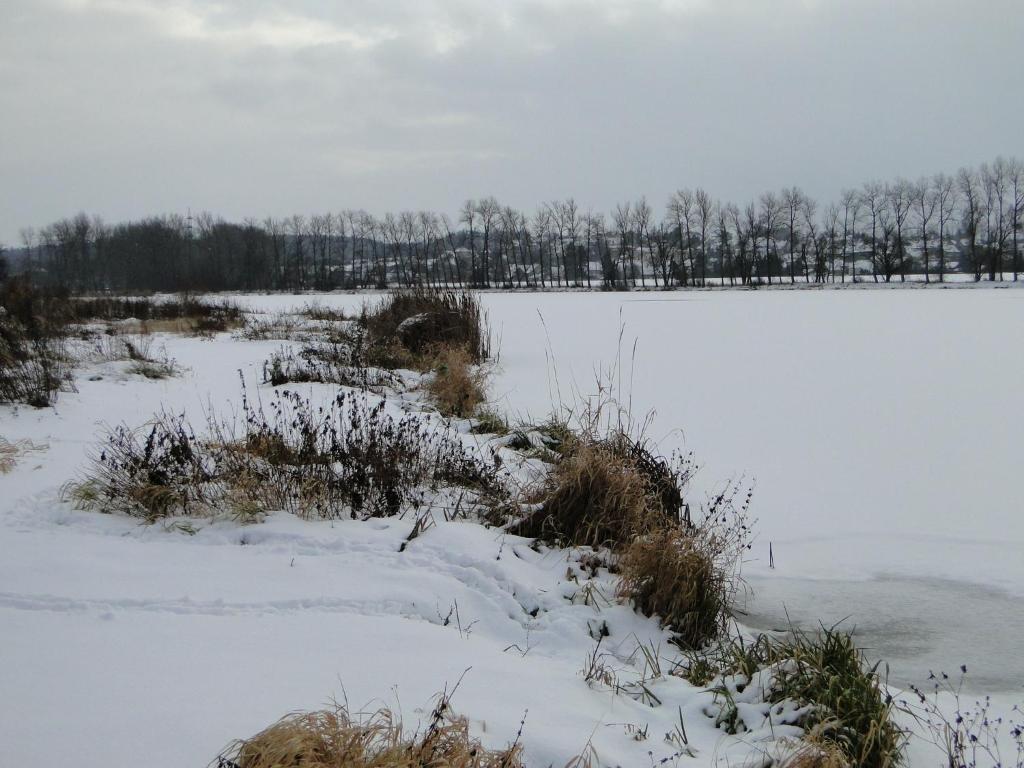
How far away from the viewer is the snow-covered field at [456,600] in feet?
8.47

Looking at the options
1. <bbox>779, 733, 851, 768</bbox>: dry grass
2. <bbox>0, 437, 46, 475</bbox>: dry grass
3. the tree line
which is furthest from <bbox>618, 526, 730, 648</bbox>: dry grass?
the tree line

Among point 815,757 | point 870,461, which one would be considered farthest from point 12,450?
point 870,461

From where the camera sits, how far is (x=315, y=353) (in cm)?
1307

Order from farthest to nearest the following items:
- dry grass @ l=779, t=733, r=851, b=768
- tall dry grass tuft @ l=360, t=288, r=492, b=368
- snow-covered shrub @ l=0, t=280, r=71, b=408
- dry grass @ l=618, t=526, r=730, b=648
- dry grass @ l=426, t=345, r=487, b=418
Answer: tall dry grass tuft @ l=360, t=288, r=492, b=368 < dry grass @ l=426, t=345, r=487, b=418 < snow-covered shrub @ l=0, t=280, r=71, b=408 < dry grass @ l=618, t=526, r=730, b=648 < dry grass @ l=779, t=733, r=851, b=768

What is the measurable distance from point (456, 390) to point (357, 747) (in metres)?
7.60

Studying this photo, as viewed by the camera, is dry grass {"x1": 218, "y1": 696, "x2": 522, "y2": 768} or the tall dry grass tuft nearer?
dry grass {"x1": 218, "y1": 696, "x2": 522, "y2": 768}

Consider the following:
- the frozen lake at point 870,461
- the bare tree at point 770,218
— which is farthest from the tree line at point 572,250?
the frozen lake at point 870,461

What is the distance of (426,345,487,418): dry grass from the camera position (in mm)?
9141

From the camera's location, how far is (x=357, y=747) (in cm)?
225

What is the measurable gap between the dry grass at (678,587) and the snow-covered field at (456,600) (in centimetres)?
16

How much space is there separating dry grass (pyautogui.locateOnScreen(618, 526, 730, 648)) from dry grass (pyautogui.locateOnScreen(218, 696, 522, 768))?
184cm

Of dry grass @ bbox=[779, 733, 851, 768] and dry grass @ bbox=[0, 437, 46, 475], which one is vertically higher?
dry grass @ bbox=[0, 437, 46, 475]

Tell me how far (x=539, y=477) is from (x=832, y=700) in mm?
3003

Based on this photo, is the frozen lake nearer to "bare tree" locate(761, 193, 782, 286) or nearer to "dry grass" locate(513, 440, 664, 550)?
"dry grass" locate(513, 440, 664, 550)
